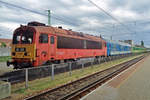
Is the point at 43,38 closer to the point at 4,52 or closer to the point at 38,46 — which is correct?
the point at 38,46

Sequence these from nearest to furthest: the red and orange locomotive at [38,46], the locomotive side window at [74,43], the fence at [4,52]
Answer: the red and orange locomotive at [38,46] < the locomotive side window at [74,43] < the fence at [4,52]

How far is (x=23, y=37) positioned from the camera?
11164mm

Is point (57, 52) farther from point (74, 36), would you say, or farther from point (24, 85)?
point (24, 85)

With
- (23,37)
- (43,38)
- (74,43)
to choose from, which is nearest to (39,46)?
(43,38)

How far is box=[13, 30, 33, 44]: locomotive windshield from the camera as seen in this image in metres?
10.8

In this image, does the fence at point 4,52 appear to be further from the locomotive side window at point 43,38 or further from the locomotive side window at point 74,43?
the locomotive side window at point 43,38

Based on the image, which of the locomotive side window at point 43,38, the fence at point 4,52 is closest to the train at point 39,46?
the locomotive side window at point 43,38

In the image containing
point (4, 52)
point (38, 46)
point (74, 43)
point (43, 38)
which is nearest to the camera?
point (38, 46)

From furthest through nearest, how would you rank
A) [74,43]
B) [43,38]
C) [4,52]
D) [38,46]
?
[4,52] < [74,43] < [43,38] < [38,46]

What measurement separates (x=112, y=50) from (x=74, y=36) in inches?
587

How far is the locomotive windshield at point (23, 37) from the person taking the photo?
1078 cm

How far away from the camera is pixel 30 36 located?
1080 centimetres

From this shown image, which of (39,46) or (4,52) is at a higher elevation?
(39,46)

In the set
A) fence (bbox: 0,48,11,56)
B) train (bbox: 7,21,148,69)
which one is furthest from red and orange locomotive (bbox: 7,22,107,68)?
fence (bbox: 0,48,11,56)
